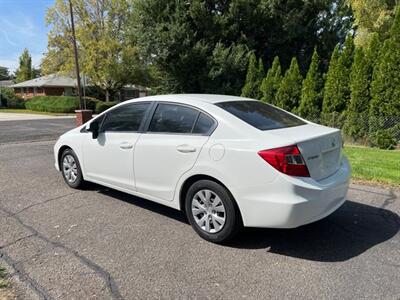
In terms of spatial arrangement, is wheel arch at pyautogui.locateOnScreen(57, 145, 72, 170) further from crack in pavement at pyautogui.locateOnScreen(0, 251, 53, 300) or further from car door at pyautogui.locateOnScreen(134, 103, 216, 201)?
crack in pavement at pyautogui.locateOnScreen(0, 251, 53, 300)

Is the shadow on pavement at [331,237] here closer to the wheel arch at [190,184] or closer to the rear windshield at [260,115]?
the wheel arch at [190,184]

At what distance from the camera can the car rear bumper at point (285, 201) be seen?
3.34 meters

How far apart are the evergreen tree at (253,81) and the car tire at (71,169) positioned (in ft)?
32.5

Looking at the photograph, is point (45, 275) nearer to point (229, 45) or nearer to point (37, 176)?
point (37, 176)

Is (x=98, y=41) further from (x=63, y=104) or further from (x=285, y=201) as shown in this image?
(x=285, y=201)

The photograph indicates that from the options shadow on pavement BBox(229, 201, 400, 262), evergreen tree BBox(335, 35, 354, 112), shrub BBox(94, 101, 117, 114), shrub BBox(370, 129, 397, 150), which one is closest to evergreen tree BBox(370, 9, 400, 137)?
shrub BBox(370, 129, 397, 150)

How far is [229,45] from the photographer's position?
16.6 meters

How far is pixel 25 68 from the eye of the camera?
6688 centimetres

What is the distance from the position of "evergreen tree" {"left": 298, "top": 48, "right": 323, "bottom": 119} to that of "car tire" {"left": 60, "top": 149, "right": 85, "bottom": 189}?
8808 mm

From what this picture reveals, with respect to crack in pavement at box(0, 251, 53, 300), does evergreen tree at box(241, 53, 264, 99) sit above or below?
above

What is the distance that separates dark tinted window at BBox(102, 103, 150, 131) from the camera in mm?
4742

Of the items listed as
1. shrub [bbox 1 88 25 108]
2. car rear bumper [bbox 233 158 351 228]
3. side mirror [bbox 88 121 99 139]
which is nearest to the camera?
car rear bumper [bbox 233 158 351 228]

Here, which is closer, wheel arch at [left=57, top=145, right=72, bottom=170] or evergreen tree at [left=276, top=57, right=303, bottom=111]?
wheel arch at [left=57, top=145, right=72, bottom=170]

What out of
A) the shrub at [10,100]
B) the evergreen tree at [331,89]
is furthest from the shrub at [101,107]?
the evergreen tree at [331,89]
